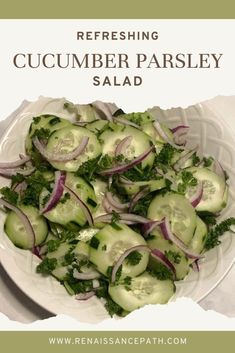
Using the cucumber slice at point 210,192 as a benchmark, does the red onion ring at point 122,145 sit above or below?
above

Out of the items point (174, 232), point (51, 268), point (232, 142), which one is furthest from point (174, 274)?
point (232, 142)

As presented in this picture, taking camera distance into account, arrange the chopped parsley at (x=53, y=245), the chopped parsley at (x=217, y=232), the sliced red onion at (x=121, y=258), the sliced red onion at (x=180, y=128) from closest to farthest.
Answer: the sliced red onion at (x=121, y=258), the chopped parsley at (x=53, y=245), the chopped parsley at (x=217, y=232), the sliced red onion at (x=180, y=128)

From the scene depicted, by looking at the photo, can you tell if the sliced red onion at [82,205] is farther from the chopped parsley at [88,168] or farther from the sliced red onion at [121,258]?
the sliced red onion at [121,258]

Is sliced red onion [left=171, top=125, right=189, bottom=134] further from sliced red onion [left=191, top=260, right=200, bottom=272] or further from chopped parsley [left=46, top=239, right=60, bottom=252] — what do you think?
chopped parsley [left=46, top=239, right=60, bottom=252]

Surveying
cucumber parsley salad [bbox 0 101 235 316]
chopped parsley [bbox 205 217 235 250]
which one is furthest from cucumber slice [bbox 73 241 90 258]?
chopped parsley [bbox 205 217 235 250]

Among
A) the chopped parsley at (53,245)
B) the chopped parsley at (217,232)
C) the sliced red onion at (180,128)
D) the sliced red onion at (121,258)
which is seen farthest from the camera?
the sliced red onion at (180,128)

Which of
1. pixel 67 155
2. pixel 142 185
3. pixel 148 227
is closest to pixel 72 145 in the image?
pixel 67 155

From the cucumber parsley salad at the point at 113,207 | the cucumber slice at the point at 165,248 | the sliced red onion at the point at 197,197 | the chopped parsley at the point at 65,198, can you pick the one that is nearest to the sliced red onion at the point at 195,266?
the cucumber parsley salad at the point at 113,207
